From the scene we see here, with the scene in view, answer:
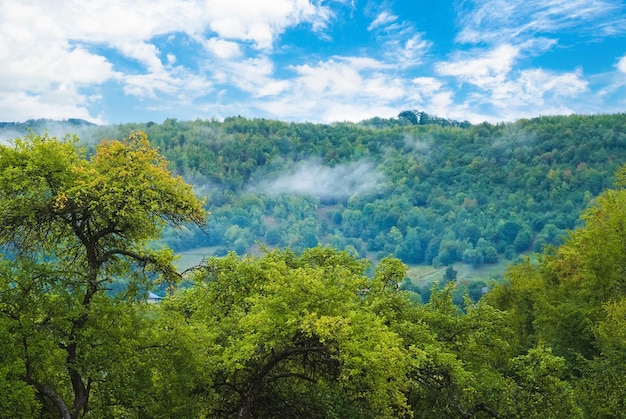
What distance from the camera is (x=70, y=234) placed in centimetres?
1537

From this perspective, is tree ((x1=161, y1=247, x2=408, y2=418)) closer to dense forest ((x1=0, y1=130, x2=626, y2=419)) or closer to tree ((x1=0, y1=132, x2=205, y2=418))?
dense forest ((x1=0, y1=130, x2=626, y2=419))

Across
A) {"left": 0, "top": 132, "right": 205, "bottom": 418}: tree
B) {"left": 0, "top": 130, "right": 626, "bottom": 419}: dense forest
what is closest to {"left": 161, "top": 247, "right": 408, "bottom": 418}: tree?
{"left": 0, "top": 130, "right": 626, "bottom": 419}: dense forest

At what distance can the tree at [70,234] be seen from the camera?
44.8 feet

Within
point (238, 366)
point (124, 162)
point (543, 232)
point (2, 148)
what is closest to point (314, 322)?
point (238, 366)

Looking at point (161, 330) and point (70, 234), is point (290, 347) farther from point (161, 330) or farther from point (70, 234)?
point (70, 234)

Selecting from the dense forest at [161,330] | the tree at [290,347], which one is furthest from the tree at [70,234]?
the tree at [290,347]

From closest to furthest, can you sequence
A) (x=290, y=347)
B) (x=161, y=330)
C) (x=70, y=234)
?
1. (x=70, y=234)
2. (x=290, y=347)
3. (x=161, y=330)

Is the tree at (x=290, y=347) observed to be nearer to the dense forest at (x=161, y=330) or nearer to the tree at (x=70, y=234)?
the dense forest at (x=161, y=330)

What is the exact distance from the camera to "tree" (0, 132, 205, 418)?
13.6 m

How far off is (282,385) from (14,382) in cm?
856

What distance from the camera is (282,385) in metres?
18.3

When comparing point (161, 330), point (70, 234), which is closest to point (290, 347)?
point (161, 330)

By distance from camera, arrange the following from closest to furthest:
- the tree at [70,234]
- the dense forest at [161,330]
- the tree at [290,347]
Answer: the tree at [70,234]
the dense forest at [161,330]
the tree at [290,347]

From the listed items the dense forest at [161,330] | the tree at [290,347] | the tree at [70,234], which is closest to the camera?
the tree at [70,234]
